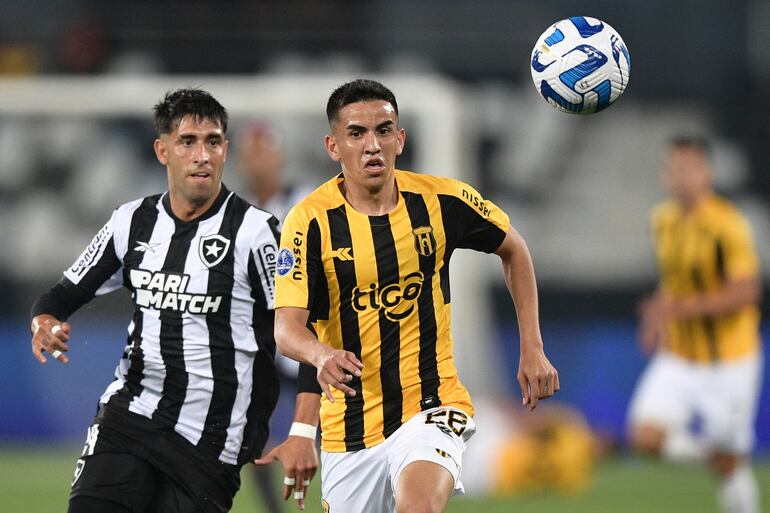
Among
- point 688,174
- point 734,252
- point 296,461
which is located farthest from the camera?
point 688,174

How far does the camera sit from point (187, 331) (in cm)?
486

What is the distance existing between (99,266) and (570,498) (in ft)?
17.7

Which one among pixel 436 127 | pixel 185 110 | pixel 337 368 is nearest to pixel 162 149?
pixel 185 110

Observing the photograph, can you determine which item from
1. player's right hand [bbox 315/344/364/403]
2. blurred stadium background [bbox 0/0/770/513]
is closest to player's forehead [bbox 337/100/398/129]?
player's right hand [bbox 315/344/364/403]

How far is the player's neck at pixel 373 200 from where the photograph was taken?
15.8ft

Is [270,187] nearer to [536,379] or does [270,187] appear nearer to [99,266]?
[99,266]

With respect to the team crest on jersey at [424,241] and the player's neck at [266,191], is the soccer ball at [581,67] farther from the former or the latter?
the player's neck at [266,191]

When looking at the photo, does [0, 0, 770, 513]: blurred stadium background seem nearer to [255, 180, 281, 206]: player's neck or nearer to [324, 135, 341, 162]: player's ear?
[255, 180, 281, 206]: player's neck

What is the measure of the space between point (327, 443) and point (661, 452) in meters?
4.13

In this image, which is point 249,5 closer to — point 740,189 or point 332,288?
point 740,189

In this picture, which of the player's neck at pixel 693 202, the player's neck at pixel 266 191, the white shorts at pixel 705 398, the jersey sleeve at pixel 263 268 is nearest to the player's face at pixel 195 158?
the jersey sleeve at pixel 263 268

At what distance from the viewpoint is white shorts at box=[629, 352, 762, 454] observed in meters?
8.37

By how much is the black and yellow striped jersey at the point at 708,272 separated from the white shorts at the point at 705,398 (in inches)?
3.3

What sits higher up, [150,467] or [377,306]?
[377,306]
